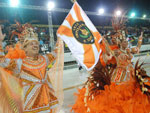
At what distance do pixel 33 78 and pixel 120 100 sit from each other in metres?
1.23

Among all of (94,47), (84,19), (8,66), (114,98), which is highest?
(84,19)

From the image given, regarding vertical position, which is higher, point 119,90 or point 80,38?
point 80,38

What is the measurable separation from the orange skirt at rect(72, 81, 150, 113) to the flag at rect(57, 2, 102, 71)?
54 centimetres

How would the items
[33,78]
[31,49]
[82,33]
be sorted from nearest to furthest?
[33,78], [31,49], [82,33]

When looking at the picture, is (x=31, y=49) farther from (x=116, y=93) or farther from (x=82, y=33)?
(x=116, y=93)

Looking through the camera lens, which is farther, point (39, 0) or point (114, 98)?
point (39, 0)

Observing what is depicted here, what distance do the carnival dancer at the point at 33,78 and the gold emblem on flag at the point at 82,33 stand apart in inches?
22.8

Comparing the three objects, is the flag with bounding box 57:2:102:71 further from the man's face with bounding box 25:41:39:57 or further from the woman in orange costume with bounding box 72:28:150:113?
the woman in orange costume with bounding box 72:28:150:113

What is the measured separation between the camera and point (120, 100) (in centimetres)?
188

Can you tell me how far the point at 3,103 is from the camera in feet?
5.38

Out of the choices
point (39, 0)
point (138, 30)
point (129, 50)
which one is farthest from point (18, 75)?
point (138, 30)

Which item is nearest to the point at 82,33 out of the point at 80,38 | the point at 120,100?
the point at 80,38

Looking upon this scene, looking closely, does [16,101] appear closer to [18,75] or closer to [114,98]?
[18,75]

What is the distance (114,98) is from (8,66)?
149 cm
